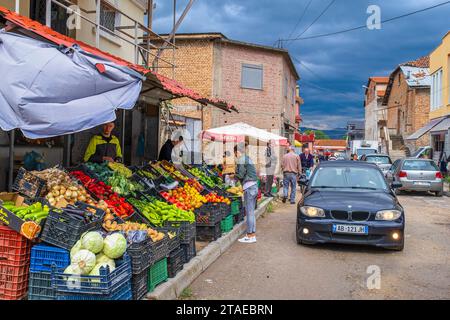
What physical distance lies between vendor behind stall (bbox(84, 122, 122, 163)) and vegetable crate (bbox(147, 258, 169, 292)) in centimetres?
422

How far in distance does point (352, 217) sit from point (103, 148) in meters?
5.35

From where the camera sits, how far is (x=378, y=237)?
7.50m

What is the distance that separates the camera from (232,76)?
25797 millimetres

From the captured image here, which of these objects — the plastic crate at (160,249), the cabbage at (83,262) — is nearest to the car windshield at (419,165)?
the plastic crate at (160,249)

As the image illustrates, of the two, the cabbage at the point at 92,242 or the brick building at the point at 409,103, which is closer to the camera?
the cabbage at the point at 92,242

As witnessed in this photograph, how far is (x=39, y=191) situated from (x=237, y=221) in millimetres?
5334

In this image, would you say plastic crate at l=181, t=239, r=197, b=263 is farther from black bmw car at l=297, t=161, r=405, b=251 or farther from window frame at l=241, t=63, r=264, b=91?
window frame at l=241, t=63, r=264, b=91

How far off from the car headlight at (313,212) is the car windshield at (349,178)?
112 centimetres

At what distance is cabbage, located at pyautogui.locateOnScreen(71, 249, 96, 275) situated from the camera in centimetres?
425

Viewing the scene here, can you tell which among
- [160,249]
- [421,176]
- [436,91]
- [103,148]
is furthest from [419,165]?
[160,249]

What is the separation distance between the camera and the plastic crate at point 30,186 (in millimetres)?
5836

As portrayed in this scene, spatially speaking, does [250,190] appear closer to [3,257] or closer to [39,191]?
[39,191]

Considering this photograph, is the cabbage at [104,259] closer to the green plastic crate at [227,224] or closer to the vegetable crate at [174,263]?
the vegetable crate at [174,263]

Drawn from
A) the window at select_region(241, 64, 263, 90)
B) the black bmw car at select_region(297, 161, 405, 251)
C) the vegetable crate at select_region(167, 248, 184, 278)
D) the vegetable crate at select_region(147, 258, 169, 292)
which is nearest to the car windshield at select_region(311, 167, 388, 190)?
the black bmw car at select_region(297, 161, 405, 251)
